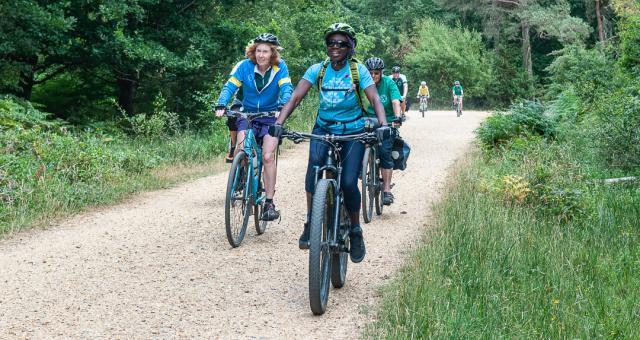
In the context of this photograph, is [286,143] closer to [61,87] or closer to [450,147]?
[450,147]

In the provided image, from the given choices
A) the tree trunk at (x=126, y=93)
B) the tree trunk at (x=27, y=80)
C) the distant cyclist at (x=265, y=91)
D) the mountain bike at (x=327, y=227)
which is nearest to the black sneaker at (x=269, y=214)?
the distant cyclist at (x=265, y=91)

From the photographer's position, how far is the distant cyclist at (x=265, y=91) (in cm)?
752

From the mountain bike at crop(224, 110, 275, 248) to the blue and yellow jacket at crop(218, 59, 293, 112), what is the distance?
219mm

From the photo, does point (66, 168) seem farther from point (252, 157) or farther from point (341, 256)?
point (341, 256)

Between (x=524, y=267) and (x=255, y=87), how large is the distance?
339cm

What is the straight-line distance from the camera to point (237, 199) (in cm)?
704

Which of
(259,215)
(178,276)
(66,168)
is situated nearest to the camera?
(178,276)

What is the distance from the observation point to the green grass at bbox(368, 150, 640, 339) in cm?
477

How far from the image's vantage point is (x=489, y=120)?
15102 millimetres

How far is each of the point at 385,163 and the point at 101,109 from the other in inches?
410

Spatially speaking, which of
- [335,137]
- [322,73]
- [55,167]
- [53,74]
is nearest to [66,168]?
[55,167]

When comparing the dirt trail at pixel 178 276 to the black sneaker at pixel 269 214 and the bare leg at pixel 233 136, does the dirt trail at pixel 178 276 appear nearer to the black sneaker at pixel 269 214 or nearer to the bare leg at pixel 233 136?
the black sneaker at pixel 269 214

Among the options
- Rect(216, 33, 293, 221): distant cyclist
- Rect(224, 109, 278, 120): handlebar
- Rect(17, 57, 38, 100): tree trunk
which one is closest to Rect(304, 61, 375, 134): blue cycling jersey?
Rect(224, 109, 278, 120): handlebar

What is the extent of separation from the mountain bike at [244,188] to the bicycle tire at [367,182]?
1459mm
